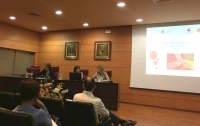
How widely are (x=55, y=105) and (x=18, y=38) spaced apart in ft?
20.3

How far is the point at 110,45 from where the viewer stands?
650cm

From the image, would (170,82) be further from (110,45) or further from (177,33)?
(110,45)

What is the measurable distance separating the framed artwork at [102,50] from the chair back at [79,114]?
463cm

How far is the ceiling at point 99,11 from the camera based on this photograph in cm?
420

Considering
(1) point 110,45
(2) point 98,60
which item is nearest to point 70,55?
(2) point 98,60

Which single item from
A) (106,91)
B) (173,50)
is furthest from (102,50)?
(173,50)

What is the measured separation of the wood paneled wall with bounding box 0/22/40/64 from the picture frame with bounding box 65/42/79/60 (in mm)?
1714

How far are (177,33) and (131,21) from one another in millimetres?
1535

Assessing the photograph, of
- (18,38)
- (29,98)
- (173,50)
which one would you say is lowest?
(29,98)

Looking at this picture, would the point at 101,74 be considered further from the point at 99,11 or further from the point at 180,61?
the point at 180,61

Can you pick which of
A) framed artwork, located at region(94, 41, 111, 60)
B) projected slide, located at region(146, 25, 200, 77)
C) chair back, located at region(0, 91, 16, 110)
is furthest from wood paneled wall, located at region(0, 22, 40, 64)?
projected slide, located at region(146, 25, 200, 77)

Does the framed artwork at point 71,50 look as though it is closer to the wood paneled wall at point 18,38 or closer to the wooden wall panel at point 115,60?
the wooden wall panel at point 115,60

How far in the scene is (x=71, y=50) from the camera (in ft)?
23.8

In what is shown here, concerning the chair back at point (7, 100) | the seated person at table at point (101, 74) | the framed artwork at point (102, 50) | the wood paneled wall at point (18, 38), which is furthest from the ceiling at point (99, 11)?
the chair back at point (7, 100)
